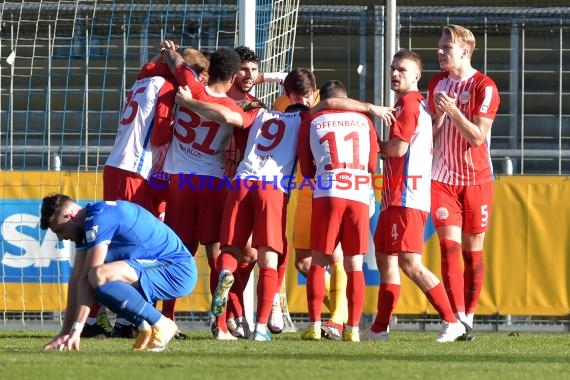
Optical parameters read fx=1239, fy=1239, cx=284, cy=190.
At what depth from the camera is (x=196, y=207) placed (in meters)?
9.30

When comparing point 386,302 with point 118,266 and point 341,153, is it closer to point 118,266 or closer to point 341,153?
point 341,153

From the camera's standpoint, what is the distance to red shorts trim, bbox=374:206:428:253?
8891 millimetres

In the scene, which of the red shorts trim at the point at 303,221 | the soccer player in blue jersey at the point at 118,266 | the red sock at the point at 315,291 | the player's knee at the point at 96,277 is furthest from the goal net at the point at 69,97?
the player's knee at the point at 96,277

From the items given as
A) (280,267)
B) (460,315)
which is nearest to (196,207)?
A: (280,267)

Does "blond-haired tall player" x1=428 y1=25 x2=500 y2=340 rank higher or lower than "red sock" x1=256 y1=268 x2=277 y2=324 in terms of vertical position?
higher

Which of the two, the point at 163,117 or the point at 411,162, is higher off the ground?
the point at 163,117

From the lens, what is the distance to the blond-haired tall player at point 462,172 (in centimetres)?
931

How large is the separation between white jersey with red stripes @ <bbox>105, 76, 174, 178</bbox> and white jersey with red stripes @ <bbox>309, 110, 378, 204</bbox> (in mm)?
1222

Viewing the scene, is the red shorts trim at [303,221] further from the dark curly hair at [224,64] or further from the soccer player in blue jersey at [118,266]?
the soccer player in blue jersey at [118,266]

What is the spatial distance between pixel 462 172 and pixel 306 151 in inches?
49.7

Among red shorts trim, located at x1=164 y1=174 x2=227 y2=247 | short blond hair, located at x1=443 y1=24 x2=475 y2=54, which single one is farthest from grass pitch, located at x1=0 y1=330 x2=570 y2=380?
short blond hair, located at x1=443 y1=24 x2=475 y2=54

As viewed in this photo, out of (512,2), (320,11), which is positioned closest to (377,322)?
(320,11)

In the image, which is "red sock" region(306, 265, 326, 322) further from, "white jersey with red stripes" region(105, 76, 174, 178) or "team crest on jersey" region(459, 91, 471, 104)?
"team crest on jersey" region(459, 91, 471, 104)

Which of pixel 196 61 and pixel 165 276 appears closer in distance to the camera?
pixel 165 276
